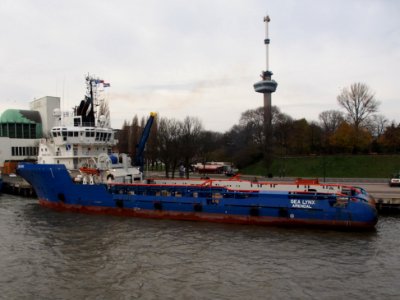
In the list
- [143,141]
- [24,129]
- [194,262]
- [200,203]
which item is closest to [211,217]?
[200,203]

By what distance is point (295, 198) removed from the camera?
22.3 m

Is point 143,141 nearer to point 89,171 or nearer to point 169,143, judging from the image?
point 89,171

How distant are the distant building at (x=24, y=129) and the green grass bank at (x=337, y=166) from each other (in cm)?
4490

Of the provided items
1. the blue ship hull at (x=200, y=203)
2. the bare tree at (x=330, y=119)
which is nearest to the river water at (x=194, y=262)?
the blue ship hull at (x=200, y=203)

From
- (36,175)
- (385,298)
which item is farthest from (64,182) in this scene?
(385,298)

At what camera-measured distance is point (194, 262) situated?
644 inches

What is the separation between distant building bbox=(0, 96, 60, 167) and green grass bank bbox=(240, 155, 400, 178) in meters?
44.9

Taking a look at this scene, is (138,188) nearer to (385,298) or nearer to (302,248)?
(302,248)

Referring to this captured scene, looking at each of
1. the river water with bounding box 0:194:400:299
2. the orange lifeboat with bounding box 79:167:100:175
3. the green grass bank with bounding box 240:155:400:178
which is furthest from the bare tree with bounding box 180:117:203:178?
the river water with bounding box 0:194:400:299

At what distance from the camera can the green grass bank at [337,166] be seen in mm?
46938

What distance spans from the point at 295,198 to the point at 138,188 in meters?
11.6

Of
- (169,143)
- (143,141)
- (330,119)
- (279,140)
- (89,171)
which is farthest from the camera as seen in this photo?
(330,119)

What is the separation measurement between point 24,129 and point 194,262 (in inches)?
2647

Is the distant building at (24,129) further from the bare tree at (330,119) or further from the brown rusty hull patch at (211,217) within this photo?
the bare tree at (330,119)
